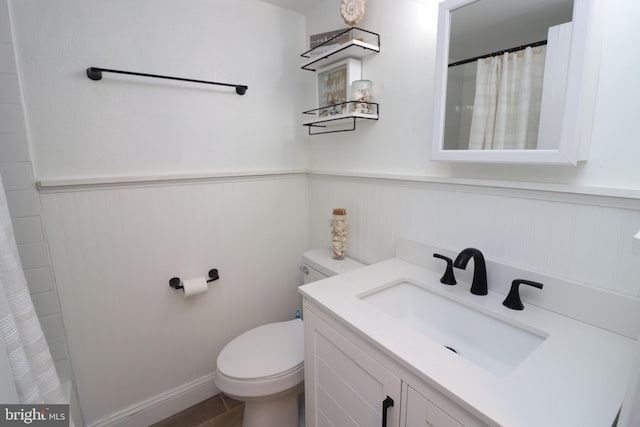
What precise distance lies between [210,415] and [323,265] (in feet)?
3.34

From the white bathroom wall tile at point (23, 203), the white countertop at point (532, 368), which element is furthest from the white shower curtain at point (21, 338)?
the white countertop at point (532, 368)

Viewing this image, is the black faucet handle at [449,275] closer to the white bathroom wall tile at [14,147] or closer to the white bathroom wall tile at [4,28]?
the white bathroom wall tile at [14,147]

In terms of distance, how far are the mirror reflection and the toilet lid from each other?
1.11 meters

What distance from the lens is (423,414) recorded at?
0.71m

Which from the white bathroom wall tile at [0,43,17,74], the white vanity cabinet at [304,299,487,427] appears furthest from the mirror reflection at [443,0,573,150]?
the white bathroom wall tile at [0,43,17,74]

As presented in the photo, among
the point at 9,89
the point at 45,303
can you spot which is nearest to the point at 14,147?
the point at 9,89

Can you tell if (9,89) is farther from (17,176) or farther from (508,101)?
(508,101)

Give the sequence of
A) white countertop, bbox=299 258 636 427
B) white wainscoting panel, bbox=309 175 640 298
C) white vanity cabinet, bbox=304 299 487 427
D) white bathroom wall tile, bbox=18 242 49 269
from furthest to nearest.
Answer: white bathroom wall tile, bbox=18 242 49 269
white wainscoting panel, bbox=309 175 640 298
white vanity cabinet, bbox=304 299 487 427
white countertop, bbox=299 258 636 427

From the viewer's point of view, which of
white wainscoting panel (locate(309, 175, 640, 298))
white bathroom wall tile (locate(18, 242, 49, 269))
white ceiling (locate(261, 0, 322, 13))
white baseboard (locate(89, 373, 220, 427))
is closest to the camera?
white wainscoting panel (locate(309, 175, 640, 298))

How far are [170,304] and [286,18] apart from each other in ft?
5.59

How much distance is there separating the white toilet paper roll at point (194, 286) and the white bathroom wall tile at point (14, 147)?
82cm

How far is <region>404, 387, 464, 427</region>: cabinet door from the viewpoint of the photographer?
26.2 inches

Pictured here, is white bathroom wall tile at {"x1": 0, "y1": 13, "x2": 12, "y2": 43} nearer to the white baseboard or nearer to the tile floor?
the white baseboard

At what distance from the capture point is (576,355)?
729 mm
